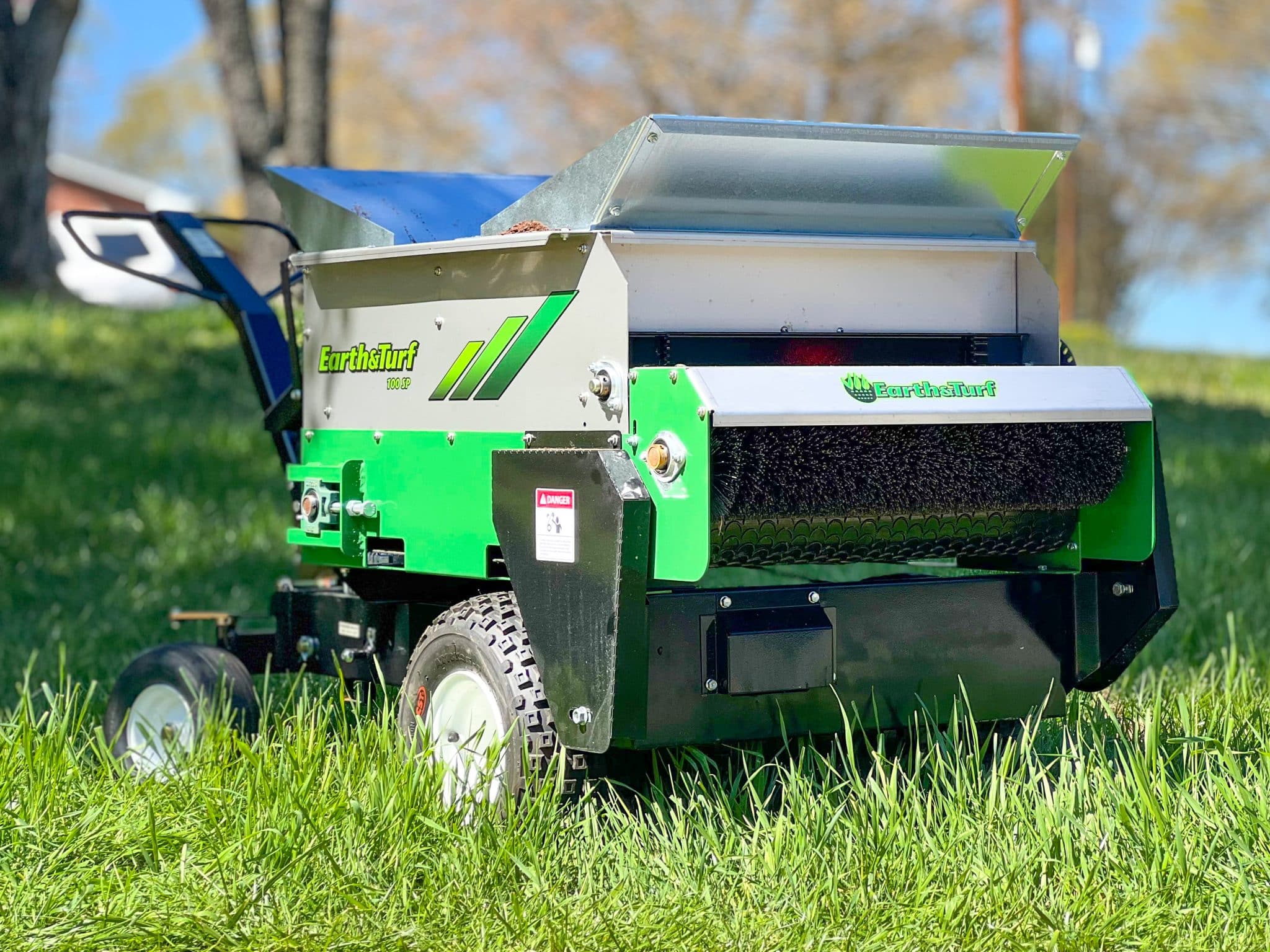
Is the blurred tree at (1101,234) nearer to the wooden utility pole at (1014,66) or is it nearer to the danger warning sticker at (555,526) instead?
the wooden utility pole at (1014,66)

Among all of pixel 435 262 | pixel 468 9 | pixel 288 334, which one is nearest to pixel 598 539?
pixel 435 262

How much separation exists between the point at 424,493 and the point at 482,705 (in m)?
0.59

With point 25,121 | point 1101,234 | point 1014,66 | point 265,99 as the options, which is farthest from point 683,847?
point 1101,234

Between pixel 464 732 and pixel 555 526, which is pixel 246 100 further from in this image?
pixel 555 526

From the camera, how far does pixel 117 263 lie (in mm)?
5195

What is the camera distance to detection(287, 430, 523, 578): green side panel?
3922 millimetres

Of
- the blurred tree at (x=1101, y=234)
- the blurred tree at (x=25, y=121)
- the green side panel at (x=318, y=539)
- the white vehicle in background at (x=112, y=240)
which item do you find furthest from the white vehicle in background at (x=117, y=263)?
the blurred tree at (x=1101, y=234)

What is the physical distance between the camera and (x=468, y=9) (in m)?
36.6

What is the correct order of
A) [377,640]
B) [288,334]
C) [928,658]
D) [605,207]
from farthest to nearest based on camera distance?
[288,334], [377,640], [928,658], [605,207]

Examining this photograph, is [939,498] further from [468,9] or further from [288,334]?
[468,9]

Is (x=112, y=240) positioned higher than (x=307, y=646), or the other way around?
(x=112, y=240)

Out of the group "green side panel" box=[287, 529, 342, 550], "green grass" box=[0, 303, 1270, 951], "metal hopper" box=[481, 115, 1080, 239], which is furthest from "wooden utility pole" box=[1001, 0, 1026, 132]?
"green side panel" box=[287, 529, 342, 550]

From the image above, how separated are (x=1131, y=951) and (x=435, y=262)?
2.21m

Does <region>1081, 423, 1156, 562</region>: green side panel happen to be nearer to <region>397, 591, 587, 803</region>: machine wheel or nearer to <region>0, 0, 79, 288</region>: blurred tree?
<region>397, 591, 587, 803</region>: machine wheel
